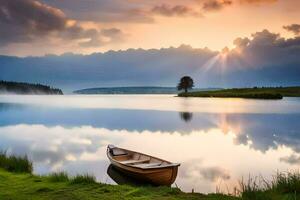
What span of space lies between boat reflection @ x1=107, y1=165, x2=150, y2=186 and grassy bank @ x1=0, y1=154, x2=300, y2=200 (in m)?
3.04

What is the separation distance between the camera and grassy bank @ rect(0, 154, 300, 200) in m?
10.5

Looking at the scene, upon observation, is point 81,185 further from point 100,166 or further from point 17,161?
point 100,166

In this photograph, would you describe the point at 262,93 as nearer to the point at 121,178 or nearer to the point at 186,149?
the point at 186,149

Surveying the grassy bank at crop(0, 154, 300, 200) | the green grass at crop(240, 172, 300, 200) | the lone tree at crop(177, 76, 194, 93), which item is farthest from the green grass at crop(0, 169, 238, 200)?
the lone tree at crop(177, 76, 194, 93)

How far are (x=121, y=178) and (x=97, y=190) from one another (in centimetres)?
502

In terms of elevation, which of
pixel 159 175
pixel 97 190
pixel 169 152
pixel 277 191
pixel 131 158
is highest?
pixel 277 191

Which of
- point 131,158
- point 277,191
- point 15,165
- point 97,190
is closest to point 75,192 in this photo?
point 97,190

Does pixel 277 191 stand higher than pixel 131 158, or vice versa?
pixel 277 191

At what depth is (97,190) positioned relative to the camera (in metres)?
11.9

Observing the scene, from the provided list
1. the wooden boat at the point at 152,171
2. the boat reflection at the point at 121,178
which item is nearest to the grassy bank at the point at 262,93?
→ the boat reflection at the point at 121,178

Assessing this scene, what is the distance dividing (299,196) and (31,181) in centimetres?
886

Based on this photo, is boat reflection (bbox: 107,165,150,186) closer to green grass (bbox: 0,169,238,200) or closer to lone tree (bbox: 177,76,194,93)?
green grass (bbox: 0,169,238,200)

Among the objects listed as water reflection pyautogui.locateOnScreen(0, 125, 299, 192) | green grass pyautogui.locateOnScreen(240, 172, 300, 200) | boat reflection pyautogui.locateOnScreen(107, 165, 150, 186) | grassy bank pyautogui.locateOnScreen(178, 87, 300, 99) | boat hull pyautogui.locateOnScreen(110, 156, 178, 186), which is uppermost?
grassy bank pyautogui.locateOnScreen(178, 87, 300, 99)

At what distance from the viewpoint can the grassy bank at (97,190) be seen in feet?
34.4
